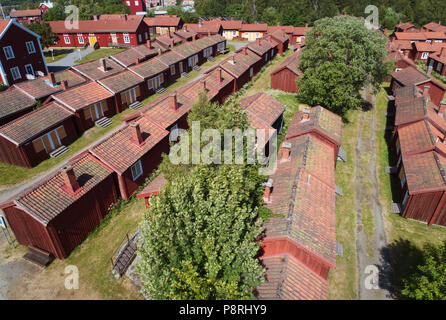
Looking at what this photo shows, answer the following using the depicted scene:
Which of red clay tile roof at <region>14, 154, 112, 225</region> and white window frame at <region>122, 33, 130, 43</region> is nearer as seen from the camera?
red clay tile roof at <region>14, 154, 112, 225</region>

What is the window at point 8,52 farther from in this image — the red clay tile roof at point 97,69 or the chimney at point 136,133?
the chimney at point 136,133

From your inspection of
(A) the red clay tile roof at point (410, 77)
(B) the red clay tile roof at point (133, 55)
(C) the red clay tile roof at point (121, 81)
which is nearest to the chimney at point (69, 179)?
(C) the red clay tile roof at point (121, 81)

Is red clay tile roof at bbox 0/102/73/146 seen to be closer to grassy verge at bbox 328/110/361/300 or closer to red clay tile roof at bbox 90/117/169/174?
red clay tile roof at bbox 90/117/169/174

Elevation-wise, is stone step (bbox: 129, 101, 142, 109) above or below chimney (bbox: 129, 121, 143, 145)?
below

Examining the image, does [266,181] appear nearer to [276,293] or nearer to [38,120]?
[276,293]

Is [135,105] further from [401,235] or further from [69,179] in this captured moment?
[401,235]

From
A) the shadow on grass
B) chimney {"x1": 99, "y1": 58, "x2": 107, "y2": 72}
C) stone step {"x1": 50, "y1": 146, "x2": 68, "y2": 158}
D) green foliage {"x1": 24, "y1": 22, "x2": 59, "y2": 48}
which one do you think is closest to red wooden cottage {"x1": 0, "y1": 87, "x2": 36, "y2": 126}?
stone step {"x1": 50, "y1": 146, "x2": 68, "y2": 158}

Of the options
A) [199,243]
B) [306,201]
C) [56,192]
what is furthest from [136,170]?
[306,201]
